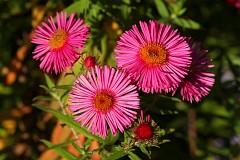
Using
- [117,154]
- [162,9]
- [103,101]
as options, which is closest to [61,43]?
[103,101]

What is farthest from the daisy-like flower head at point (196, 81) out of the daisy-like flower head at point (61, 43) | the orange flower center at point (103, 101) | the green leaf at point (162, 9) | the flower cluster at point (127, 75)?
the green leaf at point (162, 9)

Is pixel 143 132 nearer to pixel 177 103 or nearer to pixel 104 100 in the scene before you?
pixel 104 100

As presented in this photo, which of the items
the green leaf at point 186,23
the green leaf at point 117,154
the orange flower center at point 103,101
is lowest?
the green leaf at point 117,154

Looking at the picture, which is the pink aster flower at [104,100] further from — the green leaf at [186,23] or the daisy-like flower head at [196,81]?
the green leaf at [186,23]

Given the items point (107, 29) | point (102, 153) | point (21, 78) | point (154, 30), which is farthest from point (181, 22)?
point (21, 78)

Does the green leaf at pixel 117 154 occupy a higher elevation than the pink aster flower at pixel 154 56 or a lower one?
lower

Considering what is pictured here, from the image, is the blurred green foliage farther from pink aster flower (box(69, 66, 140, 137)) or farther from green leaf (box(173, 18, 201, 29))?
pink aster flower (box(69, 66, 140, 137))

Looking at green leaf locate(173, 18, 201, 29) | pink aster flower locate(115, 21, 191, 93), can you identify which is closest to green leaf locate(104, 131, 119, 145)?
pink aster flower locate(115, 21, 191, 93)
